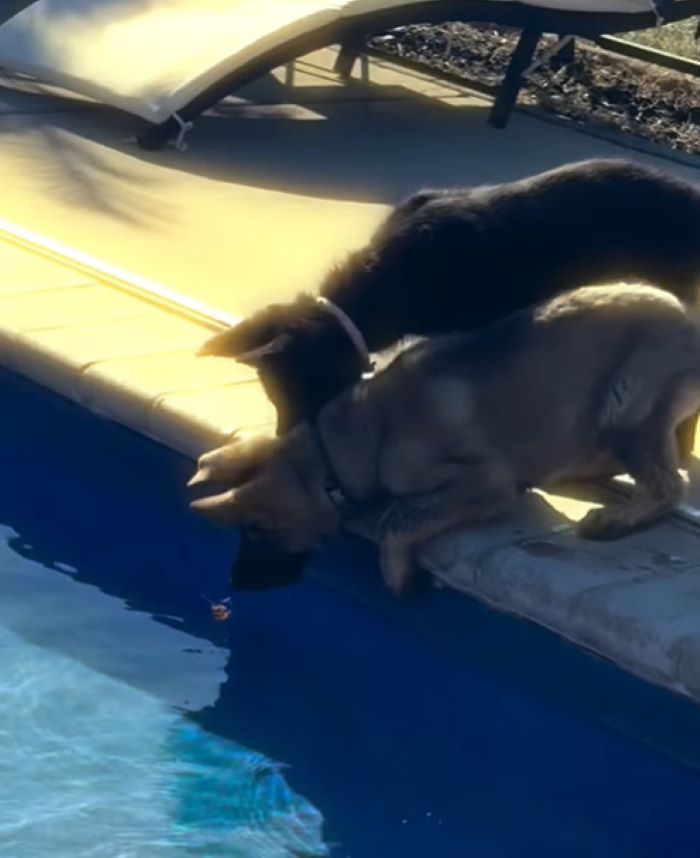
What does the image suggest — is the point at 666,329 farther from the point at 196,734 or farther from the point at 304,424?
the point at 196,734

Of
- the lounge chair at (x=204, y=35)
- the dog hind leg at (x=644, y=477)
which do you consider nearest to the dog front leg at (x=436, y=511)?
the dog hind leg at (x=644, y=477)

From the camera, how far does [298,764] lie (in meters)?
4.88

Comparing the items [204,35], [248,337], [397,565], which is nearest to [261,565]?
[397,565]

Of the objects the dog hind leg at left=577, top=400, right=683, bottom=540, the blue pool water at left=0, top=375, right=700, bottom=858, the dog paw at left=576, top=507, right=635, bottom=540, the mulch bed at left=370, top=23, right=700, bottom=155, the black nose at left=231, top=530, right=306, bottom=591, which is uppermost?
the mulch bed at left=370, top=23, right=700, bottom=155

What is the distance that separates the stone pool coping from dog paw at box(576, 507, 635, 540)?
0.04 m

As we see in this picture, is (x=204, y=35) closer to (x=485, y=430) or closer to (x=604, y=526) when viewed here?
(x=485, y=430)

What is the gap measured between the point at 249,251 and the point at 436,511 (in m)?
2.75

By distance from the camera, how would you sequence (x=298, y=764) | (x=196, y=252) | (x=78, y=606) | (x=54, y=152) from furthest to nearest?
(x=54, y=152) → (x=196, y=252) → (x=78, y=606) → (x=298, y=764)

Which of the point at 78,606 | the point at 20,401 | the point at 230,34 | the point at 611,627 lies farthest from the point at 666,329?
the point at 230,34

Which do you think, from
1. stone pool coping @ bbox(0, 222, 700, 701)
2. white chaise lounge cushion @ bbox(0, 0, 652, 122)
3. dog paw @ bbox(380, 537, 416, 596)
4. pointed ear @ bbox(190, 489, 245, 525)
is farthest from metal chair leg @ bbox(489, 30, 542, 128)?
pointed ear @ bbox(190, 489, 245, 525)

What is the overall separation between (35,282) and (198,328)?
2.05 feet

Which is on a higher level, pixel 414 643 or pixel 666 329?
pixel 666 329

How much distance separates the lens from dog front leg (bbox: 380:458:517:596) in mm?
4828

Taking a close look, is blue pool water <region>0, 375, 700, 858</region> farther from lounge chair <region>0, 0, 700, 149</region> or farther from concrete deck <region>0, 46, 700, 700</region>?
lounge chair <region>0, 0, 700, 149</region>
